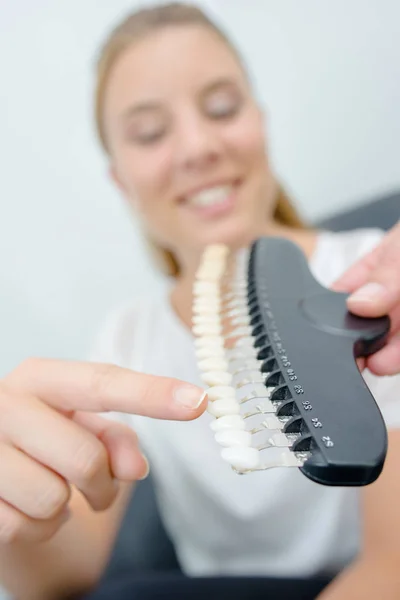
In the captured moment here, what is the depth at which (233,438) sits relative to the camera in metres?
0.26

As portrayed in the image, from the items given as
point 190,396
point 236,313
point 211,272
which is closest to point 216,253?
point 211,272

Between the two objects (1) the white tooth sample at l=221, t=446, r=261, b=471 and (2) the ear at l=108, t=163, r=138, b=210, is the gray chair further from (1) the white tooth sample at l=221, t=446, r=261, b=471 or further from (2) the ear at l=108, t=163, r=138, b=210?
(1) the white tooth sample at l=221, t=446, r=261, b=471

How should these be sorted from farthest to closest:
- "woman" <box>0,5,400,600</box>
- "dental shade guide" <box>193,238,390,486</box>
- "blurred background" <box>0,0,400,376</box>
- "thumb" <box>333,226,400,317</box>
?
"blurred background" <box>0,0,400,376</box> < "woman" <box>0,5,400,600</box> < "thumb" <box>333,226,400,317</box> < "dental shade guide" <box>193,238,390,486</box>

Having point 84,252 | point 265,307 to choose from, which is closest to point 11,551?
point 265,307

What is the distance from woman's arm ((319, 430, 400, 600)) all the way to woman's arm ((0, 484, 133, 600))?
252mm

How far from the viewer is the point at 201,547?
26.9 inches

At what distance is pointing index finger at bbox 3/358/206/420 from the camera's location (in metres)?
0.29

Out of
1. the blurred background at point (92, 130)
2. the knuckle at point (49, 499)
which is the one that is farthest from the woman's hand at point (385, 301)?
the blurred background at point (92, 130)

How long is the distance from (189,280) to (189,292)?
31 mm

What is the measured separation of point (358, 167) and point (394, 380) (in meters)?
0.72

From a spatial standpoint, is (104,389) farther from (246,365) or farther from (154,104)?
(154,104)

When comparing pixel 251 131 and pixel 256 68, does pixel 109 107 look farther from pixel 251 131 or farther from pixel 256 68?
pixel 256 68

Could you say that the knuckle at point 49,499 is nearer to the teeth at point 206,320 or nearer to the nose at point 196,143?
the teeth at point 206,320

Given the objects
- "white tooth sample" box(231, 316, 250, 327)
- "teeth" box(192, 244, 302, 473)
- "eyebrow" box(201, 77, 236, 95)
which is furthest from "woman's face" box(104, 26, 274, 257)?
"white tooth sample" box(231, 316, 250, 327)
